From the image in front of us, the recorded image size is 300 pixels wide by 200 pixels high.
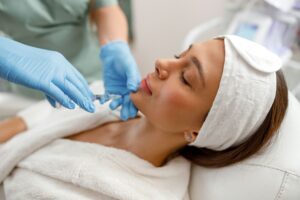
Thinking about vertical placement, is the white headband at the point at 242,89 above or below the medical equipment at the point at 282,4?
below

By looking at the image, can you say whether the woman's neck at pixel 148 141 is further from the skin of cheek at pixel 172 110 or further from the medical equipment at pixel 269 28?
the medical equipment at pixel 269 28

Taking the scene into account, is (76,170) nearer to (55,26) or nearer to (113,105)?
(113,105)

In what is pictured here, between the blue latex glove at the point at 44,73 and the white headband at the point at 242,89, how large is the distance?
1.16 feet

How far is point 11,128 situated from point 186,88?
66 centimetres

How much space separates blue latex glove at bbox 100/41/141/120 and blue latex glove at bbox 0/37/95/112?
218mm

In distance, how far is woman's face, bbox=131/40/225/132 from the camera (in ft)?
3.19

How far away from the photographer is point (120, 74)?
129 centimetres

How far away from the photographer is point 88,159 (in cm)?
108

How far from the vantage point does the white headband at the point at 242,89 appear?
37.0 inches

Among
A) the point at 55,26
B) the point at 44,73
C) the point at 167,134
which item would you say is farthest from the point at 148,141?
the point at 55,26

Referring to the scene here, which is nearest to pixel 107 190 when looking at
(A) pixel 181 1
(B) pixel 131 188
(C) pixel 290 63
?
(B) pixel 131 188

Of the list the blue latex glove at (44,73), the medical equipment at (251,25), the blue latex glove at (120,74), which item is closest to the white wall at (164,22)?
the medical equipment at (251,25)

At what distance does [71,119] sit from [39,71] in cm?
35

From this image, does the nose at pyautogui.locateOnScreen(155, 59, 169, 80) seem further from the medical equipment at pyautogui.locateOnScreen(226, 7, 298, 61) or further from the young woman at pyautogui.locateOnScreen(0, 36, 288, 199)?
the medical equipment at pyautogui.locateOnScreen(226, 7, 298, 61)
